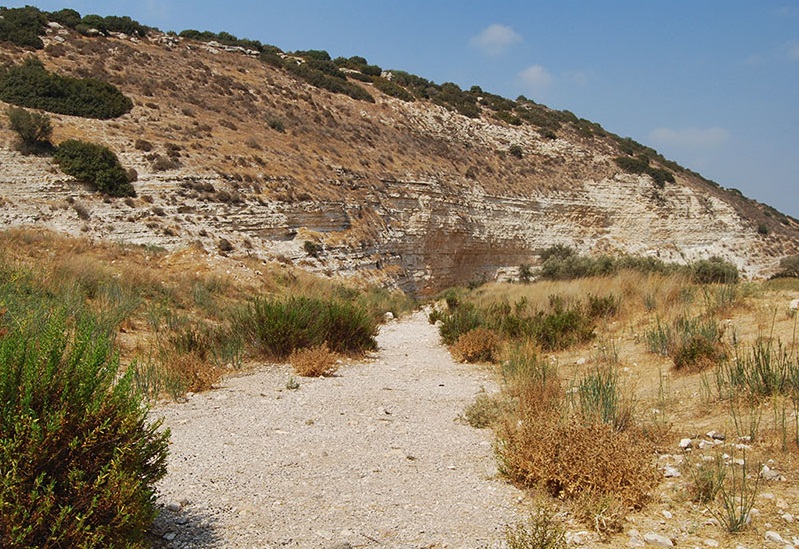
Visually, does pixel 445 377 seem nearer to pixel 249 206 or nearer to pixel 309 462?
pixel 309 462

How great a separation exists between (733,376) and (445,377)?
4.06 m

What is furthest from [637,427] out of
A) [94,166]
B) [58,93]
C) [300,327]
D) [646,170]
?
[646,170]

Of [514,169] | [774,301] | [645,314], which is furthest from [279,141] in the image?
[774,301]

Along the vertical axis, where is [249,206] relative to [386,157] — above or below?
below

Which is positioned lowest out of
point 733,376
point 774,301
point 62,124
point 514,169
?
point 733,376

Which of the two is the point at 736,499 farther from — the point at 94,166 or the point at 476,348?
the point at 94,166

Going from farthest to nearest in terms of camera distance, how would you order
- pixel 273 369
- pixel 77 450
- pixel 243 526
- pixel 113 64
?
pixel 113 64
pixel 273 369
pixel 243 526
pixel 77 450

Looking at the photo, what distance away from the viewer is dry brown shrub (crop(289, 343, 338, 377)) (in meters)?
7.99

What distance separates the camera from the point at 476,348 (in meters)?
9.98

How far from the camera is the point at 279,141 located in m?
29.9

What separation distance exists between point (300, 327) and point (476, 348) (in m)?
3.08

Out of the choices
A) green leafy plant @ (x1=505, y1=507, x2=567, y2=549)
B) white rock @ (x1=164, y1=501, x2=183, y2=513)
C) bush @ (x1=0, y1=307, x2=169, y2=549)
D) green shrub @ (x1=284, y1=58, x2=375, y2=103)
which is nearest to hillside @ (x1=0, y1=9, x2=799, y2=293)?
green shrub @ (x1=284, y1=58, x2=375, y2=103)

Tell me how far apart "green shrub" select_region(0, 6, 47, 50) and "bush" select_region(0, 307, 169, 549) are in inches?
1390

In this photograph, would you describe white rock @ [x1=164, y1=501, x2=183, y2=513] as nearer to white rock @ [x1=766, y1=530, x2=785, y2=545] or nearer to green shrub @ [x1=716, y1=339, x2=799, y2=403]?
white rock @ [x1=766, y1=530, x2=785, y2=545]
